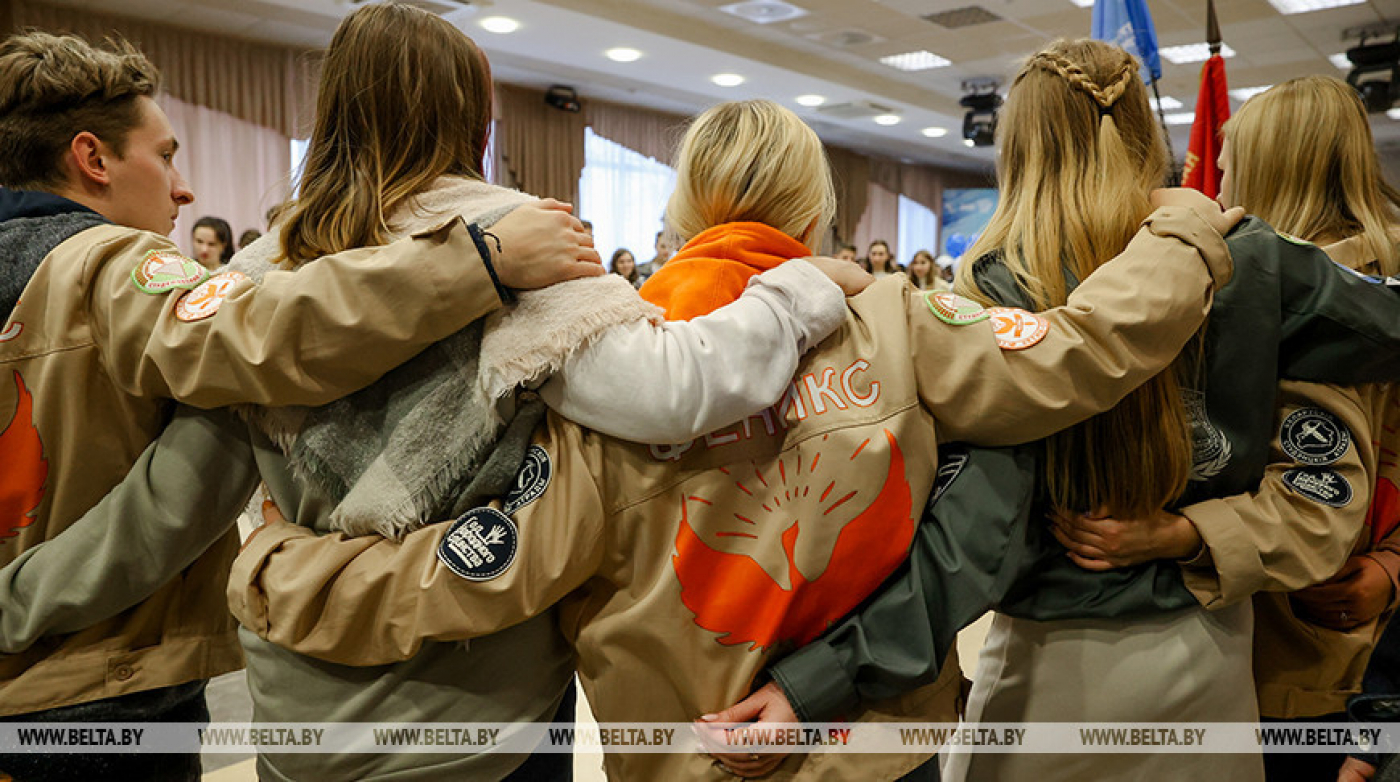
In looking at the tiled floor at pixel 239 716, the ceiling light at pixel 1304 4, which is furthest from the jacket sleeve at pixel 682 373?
the ceiling light at pixel 1304 4

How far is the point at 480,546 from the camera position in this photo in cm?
96

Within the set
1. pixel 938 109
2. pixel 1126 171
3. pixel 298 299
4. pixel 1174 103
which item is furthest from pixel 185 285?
pixel 1174 103

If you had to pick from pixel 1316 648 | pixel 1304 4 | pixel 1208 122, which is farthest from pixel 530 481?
pixel 1304 4

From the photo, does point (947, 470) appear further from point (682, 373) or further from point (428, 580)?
point (428, 580)

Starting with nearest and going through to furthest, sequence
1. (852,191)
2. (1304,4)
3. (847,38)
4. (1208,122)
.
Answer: (1208,122) → (1304,4) → (847,38) → (852,191)

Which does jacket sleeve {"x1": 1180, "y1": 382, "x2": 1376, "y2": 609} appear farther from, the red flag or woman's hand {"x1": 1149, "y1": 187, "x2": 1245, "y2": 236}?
the red flag

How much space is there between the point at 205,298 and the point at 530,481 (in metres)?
0.39

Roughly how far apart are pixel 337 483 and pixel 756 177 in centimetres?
60

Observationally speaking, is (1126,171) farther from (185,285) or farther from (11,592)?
(11,592)

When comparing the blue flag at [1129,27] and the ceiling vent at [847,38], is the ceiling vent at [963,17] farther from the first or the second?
the blue flag at [1129,27]

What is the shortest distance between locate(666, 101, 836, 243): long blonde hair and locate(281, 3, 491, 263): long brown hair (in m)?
0.30

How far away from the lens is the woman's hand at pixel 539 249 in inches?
38.4

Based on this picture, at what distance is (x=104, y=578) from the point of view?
43.4 inches

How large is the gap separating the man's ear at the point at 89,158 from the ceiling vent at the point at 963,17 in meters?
6.00
